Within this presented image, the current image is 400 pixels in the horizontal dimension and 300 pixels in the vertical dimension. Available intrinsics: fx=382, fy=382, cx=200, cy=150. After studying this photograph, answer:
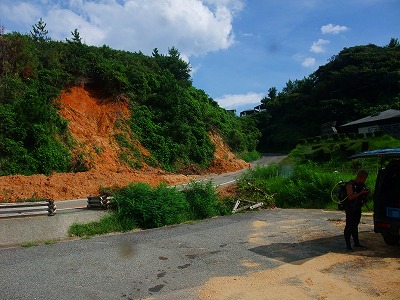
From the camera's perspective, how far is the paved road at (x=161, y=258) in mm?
6496

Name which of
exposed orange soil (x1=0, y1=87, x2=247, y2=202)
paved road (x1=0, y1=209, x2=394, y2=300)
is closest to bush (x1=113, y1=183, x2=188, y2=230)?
paved road (x1=0, y1=209, x2=394, y2=300)

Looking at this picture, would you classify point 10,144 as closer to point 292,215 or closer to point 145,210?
point 145,210

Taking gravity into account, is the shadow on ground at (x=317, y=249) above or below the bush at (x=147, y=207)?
below

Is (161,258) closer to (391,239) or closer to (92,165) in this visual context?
(391,239)

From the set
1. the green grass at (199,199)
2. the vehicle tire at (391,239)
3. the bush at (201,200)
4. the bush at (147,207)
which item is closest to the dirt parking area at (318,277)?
the vehicle tire at (391,239)

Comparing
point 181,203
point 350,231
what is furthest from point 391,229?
point 181,203

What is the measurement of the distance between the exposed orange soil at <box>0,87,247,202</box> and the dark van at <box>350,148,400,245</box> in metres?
14.1

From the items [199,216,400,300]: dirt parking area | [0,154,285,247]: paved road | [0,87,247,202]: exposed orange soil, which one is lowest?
[199,216,400,300]: dirt parking area

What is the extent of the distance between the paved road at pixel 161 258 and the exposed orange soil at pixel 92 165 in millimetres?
8289

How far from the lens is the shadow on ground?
7.97 m

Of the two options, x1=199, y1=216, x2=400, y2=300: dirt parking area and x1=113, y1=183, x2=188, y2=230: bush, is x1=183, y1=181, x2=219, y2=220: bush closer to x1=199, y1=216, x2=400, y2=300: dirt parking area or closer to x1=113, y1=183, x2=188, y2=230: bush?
x1=113, y1=183, x2=188, y2=230: bush

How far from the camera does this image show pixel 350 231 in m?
8.33

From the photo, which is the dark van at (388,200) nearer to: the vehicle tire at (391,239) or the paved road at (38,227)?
the vehicle tire at (391,239)

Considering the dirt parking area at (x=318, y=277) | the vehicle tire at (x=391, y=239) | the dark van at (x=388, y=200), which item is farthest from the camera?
the vehicle tire at (x=391, y=239)
